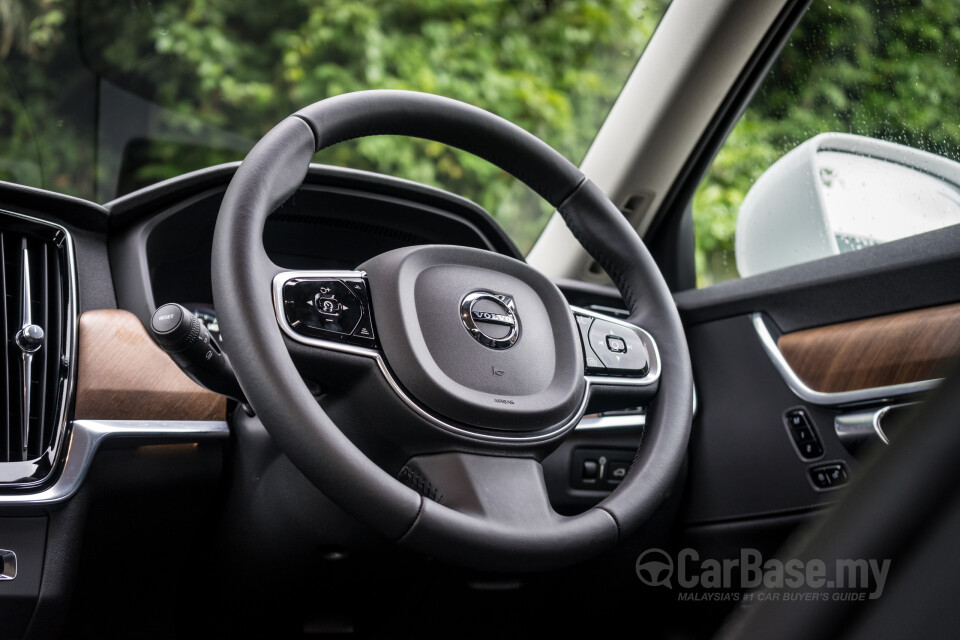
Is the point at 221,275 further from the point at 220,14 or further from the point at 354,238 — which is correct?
the point at 220,14

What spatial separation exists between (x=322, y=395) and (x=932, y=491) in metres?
0.88

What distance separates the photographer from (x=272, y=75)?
3195 millimetres

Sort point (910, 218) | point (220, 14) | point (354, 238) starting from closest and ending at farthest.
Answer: point (910, 218)
point (354, 238)
point (220, 14)

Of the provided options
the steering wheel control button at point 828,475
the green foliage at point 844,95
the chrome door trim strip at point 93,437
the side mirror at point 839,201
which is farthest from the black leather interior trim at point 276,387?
the green foliage at point 844,95

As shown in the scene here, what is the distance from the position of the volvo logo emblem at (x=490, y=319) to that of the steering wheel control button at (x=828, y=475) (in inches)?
27.3

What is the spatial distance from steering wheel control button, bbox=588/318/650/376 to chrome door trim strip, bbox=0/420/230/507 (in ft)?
1.93

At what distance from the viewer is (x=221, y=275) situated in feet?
3.10

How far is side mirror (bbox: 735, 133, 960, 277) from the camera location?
5.13ft

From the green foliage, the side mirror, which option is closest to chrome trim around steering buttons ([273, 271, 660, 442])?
the side mirror

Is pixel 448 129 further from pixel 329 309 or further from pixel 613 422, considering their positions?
pixel 613 422

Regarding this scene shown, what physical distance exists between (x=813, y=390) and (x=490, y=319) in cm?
73

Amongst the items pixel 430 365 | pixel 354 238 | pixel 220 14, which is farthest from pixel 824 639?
pixel 220 14

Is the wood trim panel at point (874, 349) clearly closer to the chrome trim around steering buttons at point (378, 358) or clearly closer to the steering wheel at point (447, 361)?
the steering wheel at point (447, 361)

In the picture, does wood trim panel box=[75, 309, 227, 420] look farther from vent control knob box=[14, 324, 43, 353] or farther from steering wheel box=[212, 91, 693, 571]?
steering wheel box=[212, 91, 693, 571]
